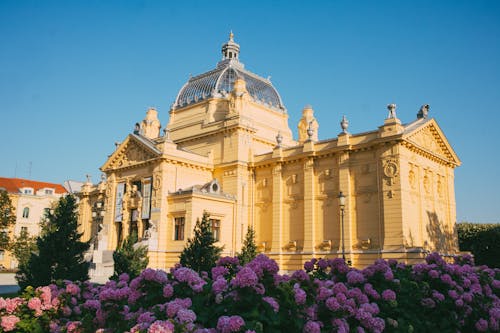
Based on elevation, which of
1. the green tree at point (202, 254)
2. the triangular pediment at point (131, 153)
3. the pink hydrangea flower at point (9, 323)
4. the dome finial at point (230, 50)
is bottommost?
the pink hydrangea flower at point (9, 323)

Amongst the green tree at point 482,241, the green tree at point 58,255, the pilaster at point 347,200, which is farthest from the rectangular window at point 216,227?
the green tree at point 482,241

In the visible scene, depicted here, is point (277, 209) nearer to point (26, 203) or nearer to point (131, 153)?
point (131, 153)

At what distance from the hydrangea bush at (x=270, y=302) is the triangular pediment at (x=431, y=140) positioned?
2322 centimetres

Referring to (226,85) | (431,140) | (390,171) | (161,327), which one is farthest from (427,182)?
(161,327)

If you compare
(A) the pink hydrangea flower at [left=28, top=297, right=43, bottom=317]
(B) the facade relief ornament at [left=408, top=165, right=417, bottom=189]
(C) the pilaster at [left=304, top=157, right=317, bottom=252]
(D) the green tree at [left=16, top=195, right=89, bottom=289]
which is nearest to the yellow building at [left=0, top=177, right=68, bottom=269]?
(D) the green tree at [left=16, top=195, right=89, bottom=289]

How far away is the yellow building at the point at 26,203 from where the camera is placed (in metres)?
75.4

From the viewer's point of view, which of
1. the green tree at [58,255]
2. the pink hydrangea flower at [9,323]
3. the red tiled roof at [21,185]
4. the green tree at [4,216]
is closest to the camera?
the pink hydrangea flower at [9,323]

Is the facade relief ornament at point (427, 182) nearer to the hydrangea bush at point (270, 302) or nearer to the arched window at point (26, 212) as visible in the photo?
the hydrangea bush at point (270, 302)

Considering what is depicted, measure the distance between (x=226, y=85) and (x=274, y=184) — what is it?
14349mm

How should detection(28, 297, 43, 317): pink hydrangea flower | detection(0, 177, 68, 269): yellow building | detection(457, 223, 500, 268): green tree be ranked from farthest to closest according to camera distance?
1. detection(0, 177, 68, 269): yellow building
2. detection(457, 223, 500, 268): green tree
3. detection(28, 297, 43, 317): pink hydrangea flower

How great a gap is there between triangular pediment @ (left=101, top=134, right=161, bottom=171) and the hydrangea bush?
31274 mm

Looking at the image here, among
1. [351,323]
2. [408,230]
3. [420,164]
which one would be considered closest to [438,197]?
[420,164]

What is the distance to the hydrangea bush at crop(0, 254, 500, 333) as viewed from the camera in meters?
7.41

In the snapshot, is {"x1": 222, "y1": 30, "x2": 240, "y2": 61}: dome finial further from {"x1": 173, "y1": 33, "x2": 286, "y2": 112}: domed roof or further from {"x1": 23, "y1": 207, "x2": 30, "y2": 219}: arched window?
{"x1": 23, "y1": 207, "x2": 30, "y2": 219}: arched window
